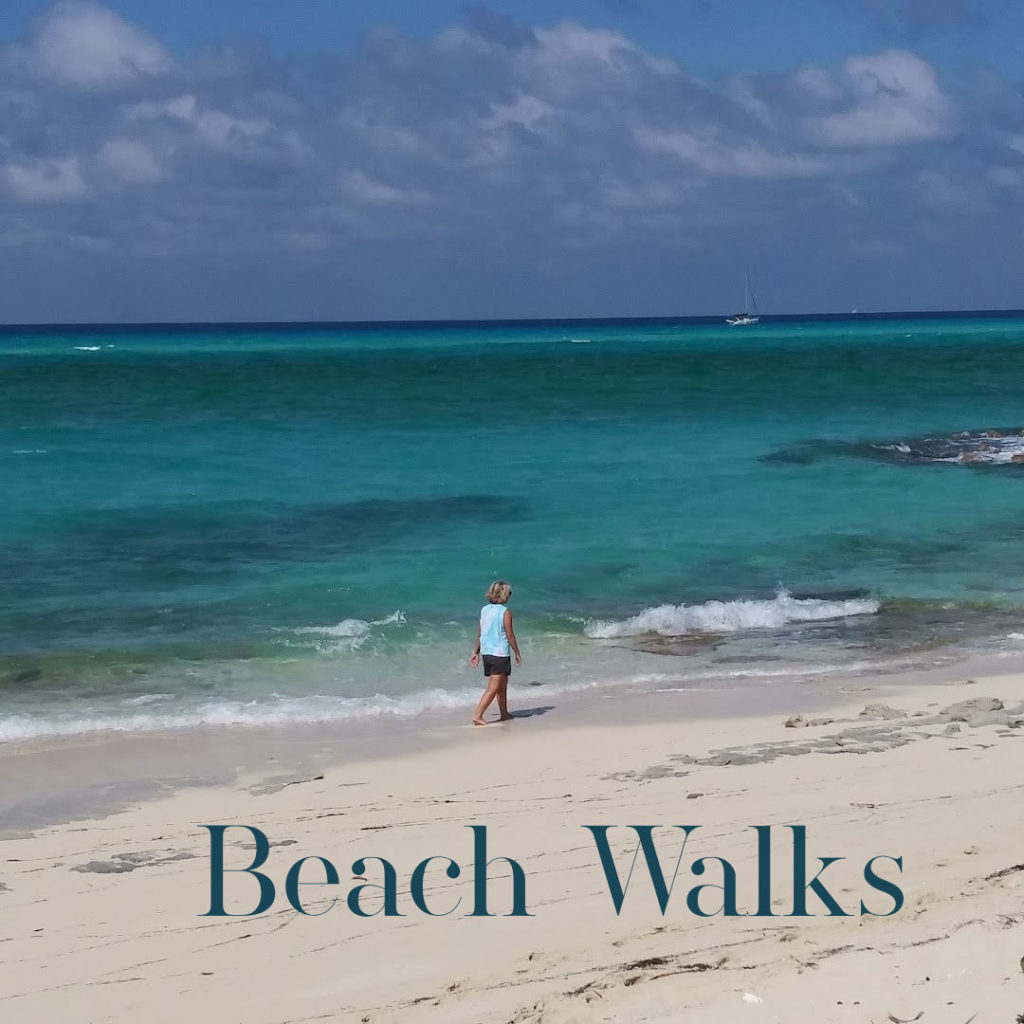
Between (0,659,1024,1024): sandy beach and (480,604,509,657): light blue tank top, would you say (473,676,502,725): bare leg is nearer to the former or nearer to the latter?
(480,604,509,657): light blue tank top

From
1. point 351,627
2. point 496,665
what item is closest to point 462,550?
Result: point 351,627

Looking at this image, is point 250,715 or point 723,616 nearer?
point 250,715

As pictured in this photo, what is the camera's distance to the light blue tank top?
1109 centimetres

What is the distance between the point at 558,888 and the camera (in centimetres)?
673

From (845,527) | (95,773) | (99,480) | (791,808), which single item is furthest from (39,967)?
(99,480)

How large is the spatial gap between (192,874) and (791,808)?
3.54 m

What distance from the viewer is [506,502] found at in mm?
23031

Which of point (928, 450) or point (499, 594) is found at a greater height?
point (928, 450)

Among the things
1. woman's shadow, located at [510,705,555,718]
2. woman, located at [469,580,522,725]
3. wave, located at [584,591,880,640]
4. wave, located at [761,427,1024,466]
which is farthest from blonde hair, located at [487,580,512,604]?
wave, located at [761,427,1024,466]

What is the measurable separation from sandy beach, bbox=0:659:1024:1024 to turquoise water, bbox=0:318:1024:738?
2667 mm

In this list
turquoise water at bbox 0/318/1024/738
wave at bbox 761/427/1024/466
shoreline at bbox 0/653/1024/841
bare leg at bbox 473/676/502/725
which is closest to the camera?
shoreline at bbox 0/653/1024/841

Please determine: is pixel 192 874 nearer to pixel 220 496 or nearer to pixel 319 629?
pixel 319 629

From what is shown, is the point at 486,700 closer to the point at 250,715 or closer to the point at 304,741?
the point at 304,741

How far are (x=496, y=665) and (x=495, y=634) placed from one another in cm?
28
